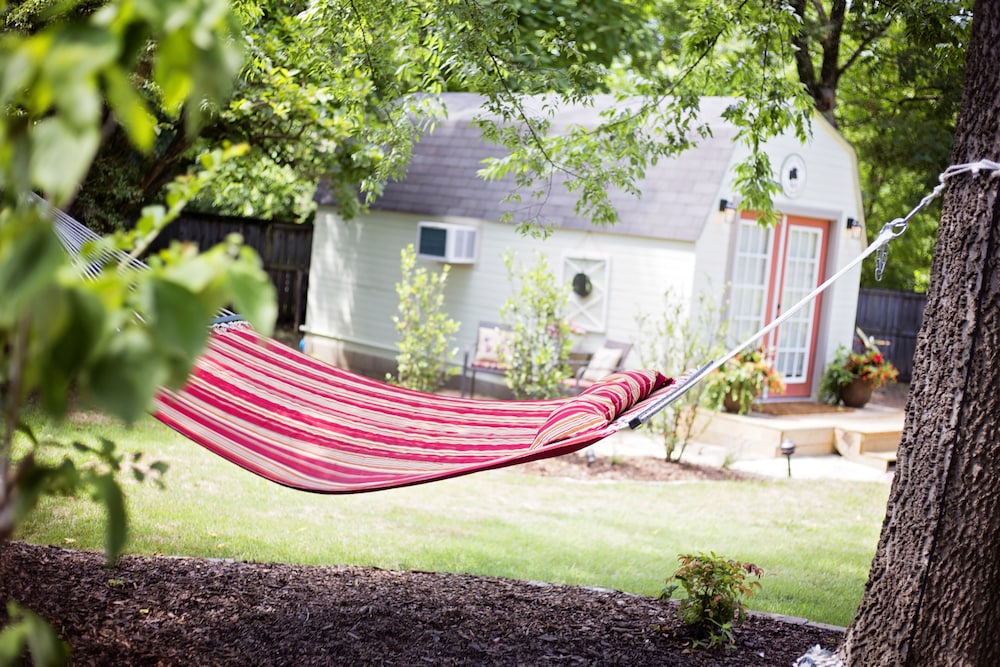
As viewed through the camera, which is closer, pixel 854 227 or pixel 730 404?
pixel 730 404

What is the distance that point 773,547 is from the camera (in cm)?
557

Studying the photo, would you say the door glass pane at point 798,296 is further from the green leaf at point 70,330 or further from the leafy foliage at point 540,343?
the green leaf at point 70,330

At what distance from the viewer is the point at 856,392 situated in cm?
986

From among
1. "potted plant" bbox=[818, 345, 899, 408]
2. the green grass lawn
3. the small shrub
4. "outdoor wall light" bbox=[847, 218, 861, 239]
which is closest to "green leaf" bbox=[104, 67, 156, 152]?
the small shrub

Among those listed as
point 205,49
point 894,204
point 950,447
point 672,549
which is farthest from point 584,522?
point 894,204

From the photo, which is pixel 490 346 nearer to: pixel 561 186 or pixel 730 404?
pixel 561 186

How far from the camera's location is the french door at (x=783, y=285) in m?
9.34

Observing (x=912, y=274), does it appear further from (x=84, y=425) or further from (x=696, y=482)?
(x=84, y=425)

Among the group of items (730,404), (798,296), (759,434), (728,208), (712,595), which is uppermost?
(728,208)

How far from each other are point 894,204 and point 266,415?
14.2m

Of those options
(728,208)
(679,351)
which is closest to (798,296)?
(728,208)

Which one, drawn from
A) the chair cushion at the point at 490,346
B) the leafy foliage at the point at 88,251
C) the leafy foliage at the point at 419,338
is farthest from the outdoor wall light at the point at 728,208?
the leafy foliage at the point at 88,251

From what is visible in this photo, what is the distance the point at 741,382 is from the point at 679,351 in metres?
0.90

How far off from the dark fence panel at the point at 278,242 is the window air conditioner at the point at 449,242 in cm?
406
